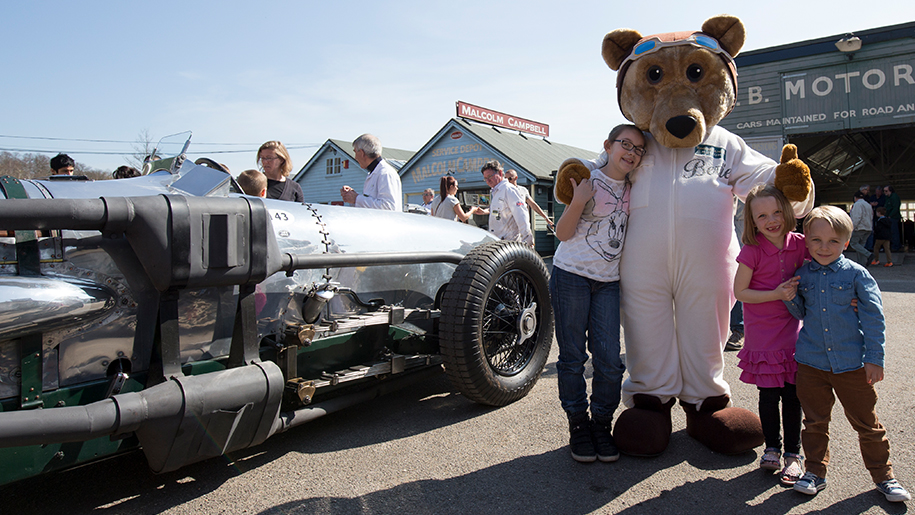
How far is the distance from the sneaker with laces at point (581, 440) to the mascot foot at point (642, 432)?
0.48 ft

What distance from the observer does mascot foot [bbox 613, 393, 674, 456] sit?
102 inches

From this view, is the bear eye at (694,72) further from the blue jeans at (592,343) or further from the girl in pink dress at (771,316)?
the blue jeans at (592,343)

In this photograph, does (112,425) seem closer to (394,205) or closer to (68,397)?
(68,397)

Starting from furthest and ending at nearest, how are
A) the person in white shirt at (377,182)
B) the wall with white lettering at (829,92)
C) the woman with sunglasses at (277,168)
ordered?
the wall with white lettering at (829,92) < the woman with sunglasses at (277,168) < the person in white shirt at (377,182)

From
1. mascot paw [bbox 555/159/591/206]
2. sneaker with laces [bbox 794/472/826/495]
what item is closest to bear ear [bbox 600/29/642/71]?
mascot paw [bbox 555/159/591/206]

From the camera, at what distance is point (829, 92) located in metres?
12.6

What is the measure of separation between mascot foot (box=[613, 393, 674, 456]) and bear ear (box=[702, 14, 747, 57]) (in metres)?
1.87

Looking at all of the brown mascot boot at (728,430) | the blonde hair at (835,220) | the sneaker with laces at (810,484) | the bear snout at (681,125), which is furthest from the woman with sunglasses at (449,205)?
the sneaker with laces at (810,484)

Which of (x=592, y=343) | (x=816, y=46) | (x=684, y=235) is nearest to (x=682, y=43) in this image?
(x=684, y=235)

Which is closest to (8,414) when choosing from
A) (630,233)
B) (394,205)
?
(630,233)

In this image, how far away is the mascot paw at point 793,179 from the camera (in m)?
2.40

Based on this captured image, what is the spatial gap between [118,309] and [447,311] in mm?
1538

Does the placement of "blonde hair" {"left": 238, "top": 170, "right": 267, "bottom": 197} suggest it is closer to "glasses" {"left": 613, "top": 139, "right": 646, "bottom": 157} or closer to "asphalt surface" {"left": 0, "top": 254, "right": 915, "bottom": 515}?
"asphalt surface" {"left": 0, "top": 254, "right": 915, "bottom": 515}

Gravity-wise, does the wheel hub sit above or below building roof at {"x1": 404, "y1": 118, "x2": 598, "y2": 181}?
below
